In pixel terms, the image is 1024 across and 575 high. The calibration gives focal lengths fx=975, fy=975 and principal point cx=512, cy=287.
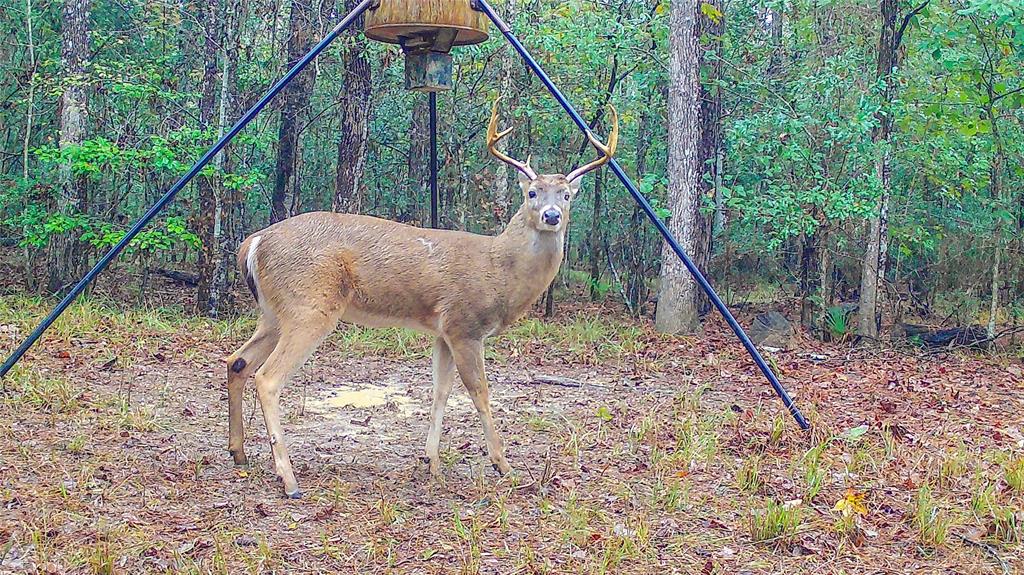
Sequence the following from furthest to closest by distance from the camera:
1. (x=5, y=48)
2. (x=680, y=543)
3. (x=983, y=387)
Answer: (x=5, y=48)
(x=983, y=387)
(x=680, y=543)

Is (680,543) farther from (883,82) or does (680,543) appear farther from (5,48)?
(5,48)

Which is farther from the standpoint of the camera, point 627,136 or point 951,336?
point 627,136

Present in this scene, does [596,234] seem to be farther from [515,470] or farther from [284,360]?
[284,360]

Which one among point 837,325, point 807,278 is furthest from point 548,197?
point 807,278

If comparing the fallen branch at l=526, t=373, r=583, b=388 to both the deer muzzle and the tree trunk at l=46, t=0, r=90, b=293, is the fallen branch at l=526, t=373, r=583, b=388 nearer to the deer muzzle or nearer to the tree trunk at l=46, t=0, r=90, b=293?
the deer muzzle

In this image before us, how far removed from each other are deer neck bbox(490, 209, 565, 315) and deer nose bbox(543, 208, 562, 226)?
170mm

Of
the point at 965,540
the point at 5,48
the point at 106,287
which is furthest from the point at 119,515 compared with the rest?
the point at 5,48

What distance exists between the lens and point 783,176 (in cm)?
1173

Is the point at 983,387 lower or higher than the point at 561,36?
lower

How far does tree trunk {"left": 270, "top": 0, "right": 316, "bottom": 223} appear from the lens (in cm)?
1134

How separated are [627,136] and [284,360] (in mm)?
9293

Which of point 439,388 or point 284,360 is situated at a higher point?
point 284,360

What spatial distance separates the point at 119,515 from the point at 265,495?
2.44ft

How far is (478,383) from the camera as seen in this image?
5.55 meters
